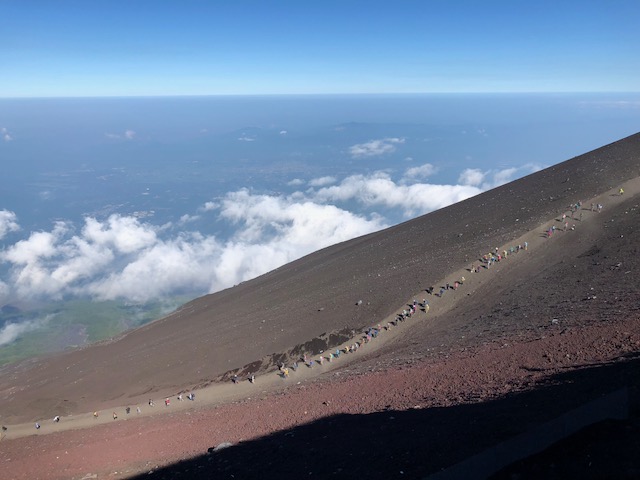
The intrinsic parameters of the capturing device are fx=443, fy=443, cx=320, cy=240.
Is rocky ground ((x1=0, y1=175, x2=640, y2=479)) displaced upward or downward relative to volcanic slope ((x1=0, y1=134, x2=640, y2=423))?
downward

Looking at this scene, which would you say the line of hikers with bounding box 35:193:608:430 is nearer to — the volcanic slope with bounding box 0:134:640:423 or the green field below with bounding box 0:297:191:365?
the volcanic slope with bounding box 0:134:640:423

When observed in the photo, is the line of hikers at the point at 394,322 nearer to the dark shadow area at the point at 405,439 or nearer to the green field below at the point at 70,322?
the dark shadow area at the point at 405,439

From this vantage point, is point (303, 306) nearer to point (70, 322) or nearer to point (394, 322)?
point (394, 322)

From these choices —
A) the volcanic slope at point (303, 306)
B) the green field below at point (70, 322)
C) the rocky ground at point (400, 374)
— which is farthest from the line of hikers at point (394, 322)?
the green field below at point (70, 322)

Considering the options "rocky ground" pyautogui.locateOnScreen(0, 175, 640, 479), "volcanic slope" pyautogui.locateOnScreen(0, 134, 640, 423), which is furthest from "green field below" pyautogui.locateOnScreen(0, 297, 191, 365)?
"rocky ground" pyautogui.locateOnScreen(0, 175, 640, 479)

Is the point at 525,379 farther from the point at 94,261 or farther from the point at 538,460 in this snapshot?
the point at 94,261

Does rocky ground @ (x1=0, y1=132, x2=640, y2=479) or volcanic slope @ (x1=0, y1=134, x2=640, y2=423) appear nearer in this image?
rocky ground @ (x1=0, y1=132, x2=640, y2=479)

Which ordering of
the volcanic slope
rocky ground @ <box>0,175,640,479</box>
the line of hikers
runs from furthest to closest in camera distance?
the volcanic slope
the line of hikers
rocky ground @ <box>0,175,640,479</box>
